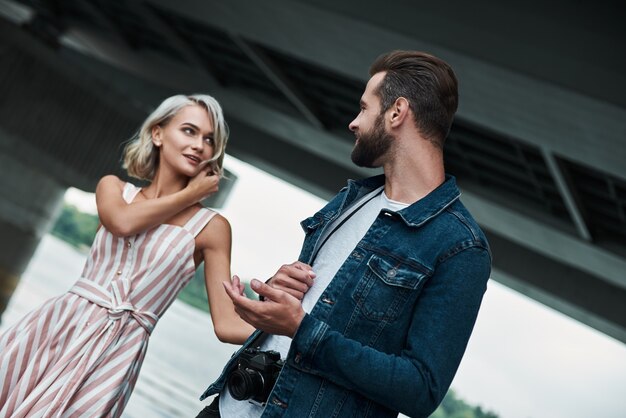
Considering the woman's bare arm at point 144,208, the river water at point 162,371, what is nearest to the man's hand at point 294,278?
the woman's bare arm at point 144,208

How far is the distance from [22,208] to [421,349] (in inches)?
836

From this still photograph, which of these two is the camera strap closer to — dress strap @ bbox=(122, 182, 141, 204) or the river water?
dress strap @ bbox=(122, 182, 141, 204)

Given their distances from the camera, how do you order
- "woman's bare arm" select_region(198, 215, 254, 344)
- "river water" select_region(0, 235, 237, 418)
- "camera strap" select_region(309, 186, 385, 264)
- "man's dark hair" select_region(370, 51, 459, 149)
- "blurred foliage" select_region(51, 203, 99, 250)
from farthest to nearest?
"blurred foliage" select_region(51, 203, 99, 250) < "river water" select_region(0, 235, 237, 418) < "woman's bare arm" select_region(198, 215, 254, 344) < "camera strap" select_region(309, 186, 385, 264) < "man's dark hair" select_region(370, 51, 459, 149)

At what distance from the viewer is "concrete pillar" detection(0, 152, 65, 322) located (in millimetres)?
21078

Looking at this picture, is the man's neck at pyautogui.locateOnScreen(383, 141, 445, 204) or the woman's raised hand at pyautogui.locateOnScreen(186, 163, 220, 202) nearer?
the man's neck at pyautogui.locateOnScreen(383, 141, 445, 204)

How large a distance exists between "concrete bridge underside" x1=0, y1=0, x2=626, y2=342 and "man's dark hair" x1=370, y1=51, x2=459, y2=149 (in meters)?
6.47

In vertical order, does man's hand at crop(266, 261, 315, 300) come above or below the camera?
above

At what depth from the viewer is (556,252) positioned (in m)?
18.7

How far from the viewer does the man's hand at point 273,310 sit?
2336mm

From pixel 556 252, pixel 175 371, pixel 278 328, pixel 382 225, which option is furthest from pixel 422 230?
pixel 556 252

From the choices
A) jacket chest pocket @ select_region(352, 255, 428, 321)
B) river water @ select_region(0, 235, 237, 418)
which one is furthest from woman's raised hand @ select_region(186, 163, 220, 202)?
river water @ select_region(0, 235, 237, 418)

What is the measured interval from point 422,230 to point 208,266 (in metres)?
1.33

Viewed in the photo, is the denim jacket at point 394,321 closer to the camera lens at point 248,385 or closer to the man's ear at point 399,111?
the camera lens at point 248,385

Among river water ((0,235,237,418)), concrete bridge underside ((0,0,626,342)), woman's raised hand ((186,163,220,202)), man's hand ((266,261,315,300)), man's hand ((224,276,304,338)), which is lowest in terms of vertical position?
river water ((0,235,237,418))
